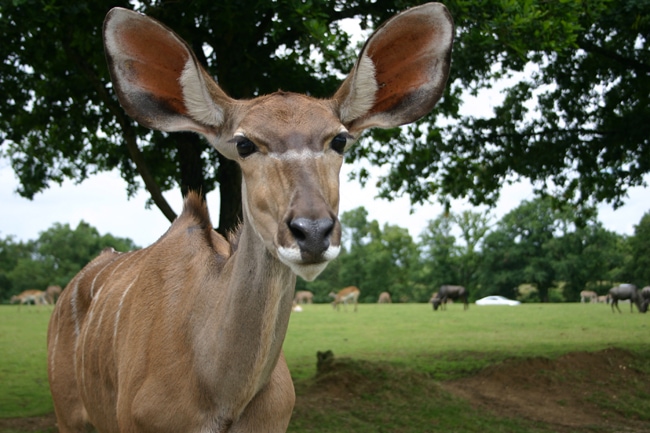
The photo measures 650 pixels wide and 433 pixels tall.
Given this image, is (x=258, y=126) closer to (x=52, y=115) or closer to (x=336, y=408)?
(x=336, y=408)

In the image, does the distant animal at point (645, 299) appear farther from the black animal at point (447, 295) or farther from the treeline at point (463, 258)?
the black animal at point (447, 295)

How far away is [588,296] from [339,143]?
4033 cm

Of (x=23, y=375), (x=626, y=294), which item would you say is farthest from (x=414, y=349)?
(x=626, y=294)

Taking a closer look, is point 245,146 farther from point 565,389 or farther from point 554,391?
point 565,389

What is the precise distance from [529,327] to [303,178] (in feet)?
66.5

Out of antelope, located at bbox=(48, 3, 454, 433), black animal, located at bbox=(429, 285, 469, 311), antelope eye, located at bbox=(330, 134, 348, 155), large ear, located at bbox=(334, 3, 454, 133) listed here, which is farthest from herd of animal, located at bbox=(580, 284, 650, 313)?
antelope eye, located at bbox=(330, 134, 348, 155)

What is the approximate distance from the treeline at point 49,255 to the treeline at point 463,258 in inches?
3.6

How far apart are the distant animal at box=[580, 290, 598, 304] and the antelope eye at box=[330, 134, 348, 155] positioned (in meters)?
39.5

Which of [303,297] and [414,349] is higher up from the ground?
[303,297]

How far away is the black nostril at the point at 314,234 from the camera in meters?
2.51

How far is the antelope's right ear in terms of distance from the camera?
3180 millimetres

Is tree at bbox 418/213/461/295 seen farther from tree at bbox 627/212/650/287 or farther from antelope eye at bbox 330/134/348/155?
antelope eye at bbox 330/134/348/155

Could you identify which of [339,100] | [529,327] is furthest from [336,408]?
[529,327]

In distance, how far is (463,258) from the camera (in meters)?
56.9
